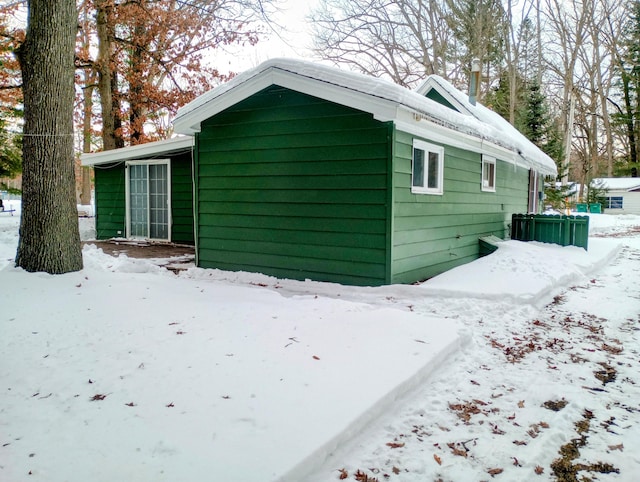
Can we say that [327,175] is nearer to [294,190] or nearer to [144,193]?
[294,190]

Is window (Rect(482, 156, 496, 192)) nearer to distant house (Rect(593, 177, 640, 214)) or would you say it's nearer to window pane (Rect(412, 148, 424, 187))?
window pane (Rect(412, 148, 424, 187))

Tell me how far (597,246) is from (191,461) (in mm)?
11876

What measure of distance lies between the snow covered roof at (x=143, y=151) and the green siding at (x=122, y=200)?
0.35 meters

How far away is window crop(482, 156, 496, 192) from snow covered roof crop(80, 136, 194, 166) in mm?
6191

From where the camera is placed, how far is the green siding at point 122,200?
10734 millimetres

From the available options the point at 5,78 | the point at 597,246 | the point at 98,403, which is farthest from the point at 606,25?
the point at 98,403

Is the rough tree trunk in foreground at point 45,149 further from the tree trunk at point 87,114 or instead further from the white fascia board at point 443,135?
the tree trunk at point 87,114

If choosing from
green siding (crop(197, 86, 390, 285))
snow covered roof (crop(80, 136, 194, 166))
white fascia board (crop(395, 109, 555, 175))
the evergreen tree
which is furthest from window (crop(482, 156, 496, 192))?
the evergreen tree

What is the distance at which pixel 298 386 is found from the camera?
9.15ft

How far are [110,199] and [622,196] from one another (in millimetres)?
32541

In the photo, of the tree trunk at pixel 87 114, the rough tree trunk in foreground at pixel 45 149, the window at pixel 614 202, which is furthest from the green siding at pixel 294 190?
the window at pixel 614 202

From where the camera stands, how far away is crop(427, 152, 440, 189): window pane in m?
6.87

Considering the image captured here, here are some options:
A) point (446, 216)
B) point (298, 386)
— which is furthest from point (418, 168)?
point (298, 386)

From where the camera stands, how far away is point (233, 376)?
2.87 m
